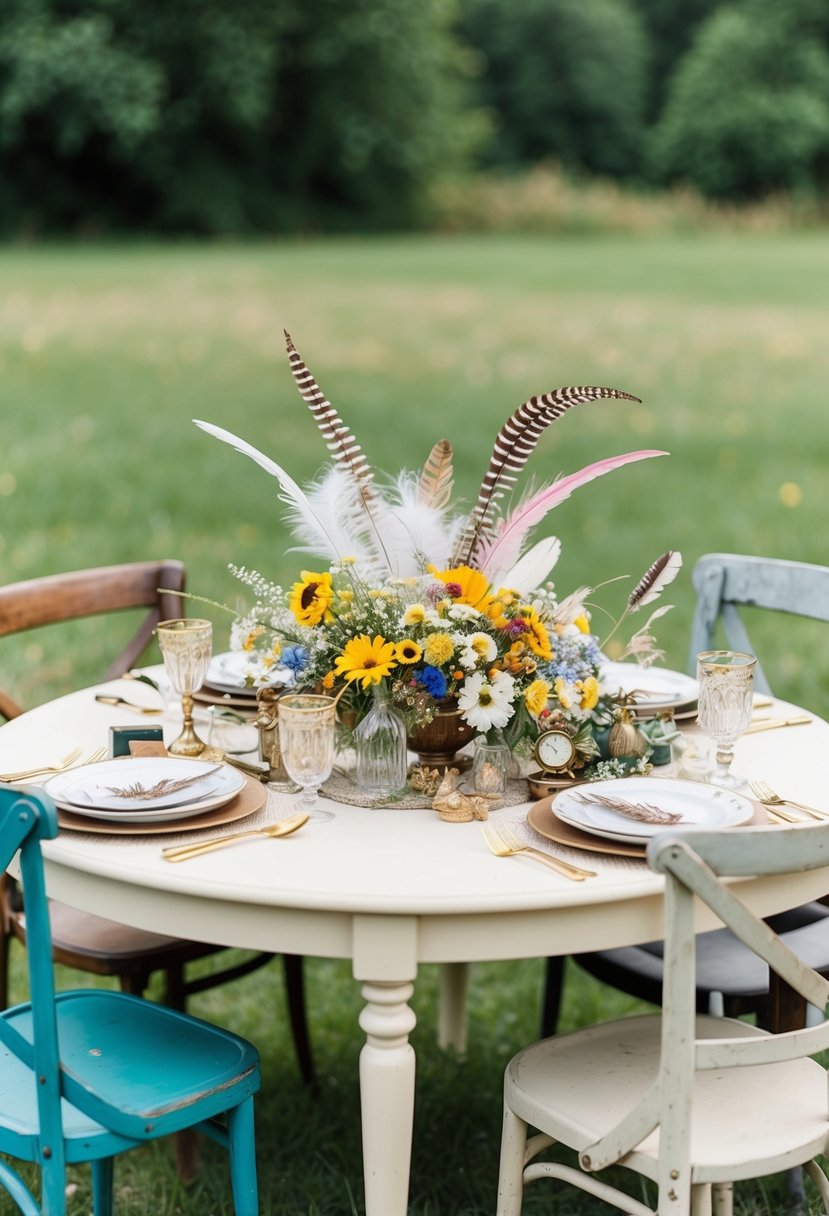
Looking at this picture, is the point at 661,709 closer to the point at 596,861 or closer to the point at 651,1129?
the point at 596,861

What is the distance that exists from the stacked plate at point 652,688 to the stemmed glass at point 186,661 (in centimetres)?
72

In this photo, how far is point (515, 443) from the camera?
95.0 inches

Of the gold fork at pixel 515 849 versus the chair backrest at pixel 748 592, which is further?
the chair backrest at pixel 748 592

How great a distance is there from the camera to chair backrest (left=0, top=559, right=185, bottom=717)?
10.9 feet

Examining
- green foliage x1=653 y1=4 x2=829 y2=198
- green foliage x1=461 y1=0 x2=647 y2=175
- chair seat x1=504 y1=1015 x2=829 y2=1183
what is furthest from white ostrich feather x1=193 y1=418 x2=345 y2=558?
green foliage x1=461 y1=0 x2=647 y2=175

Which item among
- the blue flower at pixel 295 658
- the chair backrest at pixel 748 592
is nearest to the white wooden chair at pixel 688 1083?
the blue flower at pixel 295 658

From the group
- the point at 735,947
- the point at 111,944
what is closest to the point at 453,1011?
the point at 735,947

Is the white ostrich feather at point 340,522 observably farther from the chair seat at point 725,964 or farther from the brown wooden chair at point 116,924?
the chair seat at point 725,964

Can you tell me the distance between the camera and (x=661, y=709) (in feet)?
8.89

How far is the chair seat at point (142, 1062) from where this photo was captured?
2094 mm

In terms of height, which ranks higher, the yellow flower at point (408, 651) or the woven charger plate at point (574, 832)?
the yellow flower at point (408, 651)

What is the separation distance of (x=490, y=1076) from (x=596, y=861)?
151 centimetres

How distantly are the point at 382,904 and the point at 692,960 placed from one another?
16.4 inches

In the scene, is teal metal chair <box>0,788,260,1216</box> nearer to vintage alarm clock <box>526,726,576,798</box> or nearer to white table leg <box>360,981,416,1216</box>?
white table leg <box>360,981,416,1216</box>
